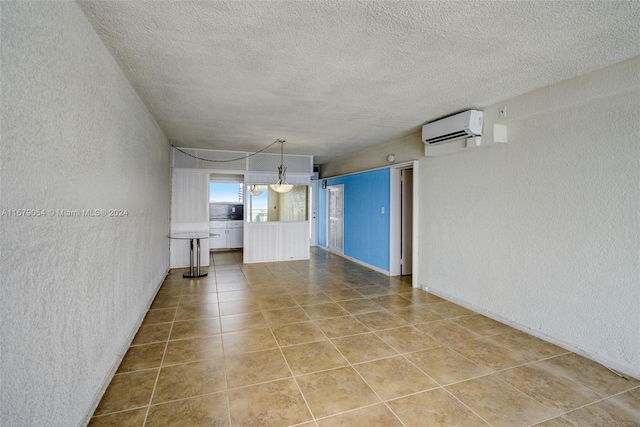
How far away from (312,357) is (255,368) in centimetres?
50

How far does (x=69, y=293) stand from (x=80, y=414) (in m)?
0.75

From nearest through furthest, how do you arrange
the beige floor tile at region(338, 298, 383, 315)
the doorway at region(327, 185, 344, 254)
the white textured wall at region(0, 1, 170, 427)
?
the white textured wall at region(0, 1, 170, 427) < the beige floor tile at region(338, 298, 383, 315) < the doorway at region(327, 185, 344, 254)

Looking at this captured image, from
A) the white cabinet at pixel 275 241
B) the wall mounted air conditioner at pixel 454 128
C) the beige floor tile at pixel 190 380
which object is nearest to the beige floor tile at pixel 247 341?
the beige floor tile at pixel 190 380

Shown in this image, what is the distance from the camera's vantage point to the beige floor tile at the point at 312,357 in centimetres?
254

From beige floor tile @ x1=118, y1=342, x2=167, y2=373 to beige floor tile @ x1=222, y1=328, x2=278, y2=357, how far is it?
56 cm

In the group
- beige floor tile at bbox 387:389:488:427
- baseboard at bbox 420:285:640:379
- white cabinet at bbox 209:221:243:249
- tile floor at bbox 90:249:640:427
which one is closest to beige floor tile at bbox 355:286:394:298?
tile floor at bbox 90:249:640:427

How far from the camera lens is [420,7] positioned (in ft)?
5.77

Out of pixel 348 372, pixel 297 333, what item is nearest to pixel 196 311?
pixel 297 333

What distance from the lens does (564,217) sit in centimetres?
286

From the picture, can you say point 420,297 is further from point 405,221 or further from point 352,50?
point 352,50

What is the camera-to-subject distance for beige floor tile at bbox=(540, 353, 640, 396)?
7.57ft

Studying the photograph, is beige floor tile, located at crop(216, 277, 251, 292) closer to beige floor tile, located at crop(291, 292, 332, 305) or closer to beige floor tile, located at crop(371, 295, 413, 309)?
beige floor tile, located at crop(291, 292, 332, 305)

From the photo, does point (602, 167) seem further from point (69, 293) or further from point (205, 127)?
point (205, 127)

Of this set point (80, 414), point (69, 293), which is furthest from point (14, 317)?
point (80, 414)
